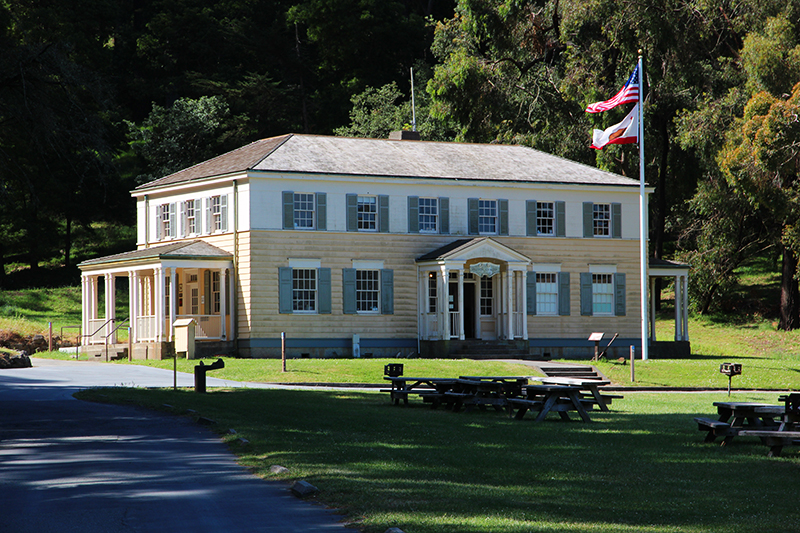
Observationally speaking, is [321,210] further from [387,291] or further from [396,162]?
[396,162]

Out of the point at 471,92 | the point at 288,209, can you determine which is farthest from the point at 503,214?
the point at 471,92

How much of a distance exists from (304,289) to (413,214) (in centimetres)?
495

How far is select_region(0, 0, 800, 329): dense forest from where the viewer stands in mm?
38188

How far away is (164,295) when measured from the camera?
31031 millimetres

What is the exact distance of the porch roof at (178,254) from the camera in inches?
1254

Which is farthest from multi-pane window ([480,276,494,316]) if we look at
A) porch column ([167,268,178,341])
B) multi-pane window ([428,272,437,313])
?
porch column ([167,268,178,341])

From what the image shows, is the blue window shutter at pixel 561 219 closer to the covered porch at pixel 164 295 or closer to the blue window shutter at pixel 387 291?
the blue window shutter at pixel 387 291

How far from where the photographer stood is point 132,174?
58.6m

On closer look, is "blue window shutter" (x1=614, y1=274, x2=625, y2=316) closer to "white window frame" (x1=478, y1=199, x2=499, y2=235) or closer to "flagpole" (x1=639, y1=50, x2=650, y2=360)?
"flagpole" (x1=639, y1=50, x2=650, y2=360)

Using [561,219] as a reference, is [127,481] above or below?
below

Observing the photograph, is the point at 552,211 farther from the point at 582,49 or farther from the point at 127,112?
the point at 127,112

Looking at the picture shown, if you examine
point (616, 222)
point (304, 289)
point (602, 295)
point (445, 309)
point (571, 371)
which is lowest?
point (571, 371)

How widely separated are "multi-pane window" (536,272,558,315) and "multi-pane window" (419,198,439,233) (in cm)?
456

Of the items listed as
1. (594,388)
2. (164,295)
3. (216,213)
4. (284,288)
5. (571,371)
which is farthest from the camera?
(216,213)
